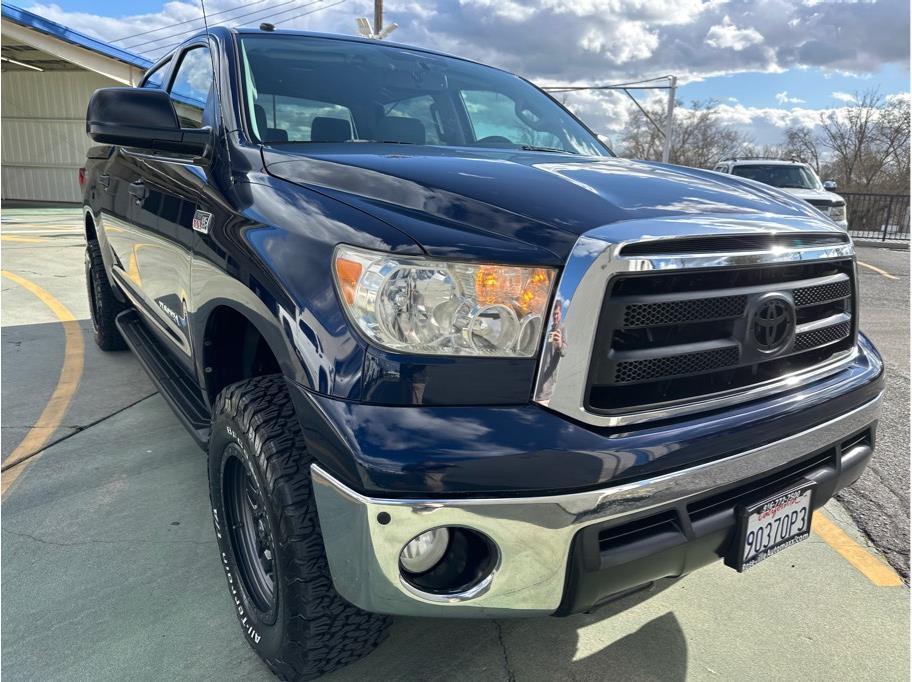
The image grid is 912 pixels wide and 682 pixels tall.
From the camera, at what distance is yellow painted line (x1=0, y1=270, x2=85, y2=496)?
134 inches

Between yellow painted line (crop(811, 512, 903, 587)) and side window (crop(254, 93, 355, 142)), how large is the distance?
2.62m

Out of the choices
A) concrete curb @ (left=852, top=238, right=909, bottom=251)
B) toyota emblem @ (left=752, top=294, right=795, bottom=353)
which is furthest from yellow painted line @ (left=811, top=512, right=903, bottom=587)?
concrete curb @ (left=852, top=238, right=909, bottom=251)

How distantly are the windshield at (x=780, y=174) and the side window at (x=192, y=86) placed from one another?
1182cm

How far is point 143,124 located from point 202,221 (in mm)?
482

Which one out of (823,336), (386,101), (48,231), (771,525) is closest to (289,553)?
(771,525)

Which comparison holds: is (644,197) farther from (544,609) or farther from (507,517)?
(544,609)

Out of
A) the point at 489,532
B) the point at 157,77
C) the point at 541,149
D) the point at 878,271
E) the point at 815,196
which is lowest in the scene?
the point at 878,271

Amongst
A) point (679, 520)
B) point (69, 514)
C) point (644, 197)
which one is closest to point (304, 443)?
point (679, 520)

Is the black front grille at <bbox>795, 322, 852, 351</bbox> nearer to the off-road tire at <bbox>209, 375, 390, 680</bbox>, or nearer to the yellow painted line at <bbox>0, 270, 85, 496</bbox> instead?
the off-road tire at <bbox>209, 375, 390, 680</bbox>

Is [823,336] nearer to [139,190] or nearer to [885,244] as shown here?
[139,190]

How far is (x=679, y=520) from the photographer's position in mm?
1637

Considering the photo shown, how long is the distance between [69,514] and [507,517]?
7.65ft

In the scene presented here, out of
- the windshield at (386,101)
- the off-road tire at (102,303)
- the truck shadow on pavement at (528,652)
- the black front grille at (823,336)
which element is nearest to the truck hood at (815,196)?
the windshield at (386,101)

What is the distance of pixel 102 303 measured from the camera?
4.95m
